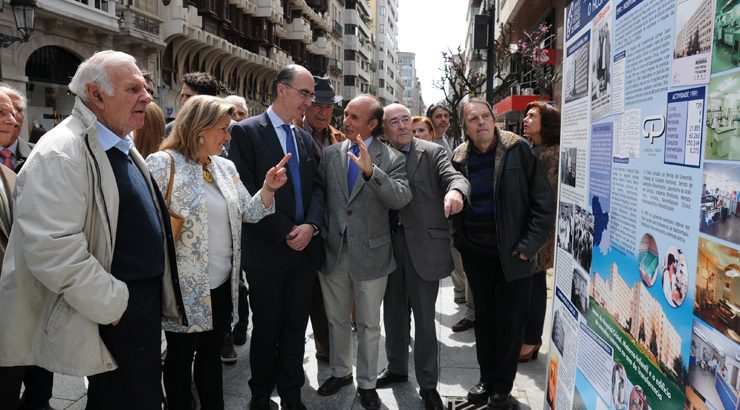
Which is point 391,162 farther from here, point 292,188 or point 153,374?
point 153,374

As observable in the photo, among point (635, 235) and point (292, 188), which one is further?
point (292, 188)

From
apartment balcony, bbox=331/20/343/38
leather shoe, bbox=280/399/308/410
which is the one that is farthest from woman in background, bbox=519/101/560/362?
apartment balcony, bbox=331/20/343/38

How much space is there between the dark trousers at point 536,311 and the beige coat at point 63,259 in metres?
3.15

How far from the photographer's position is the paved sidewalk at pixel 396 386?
3543 millimetres

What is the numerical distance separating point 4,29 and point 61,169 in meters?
16.6

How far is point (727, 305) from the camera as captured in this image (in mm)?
1124

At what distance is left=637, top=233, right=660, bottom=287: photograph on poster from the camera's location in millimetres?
1440

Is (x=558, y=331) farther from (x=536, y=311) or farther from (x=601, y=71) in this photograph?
(x=536, y=311)

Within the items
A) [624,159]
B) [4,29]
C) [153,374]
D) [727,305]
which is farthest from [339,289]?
[4,29]

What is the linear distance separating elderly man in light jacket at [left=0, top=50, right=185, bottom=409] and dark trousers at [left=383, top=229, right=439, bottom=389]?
168 cm

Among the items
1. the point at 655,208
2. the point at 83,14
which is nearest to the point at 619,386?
the point at 655,208

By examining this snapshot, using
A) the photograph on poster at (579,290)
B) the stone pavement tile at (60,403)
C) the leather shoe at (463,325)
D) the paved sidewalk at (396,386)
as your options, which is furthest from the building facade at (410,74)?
the photograph on poster at (579,290)

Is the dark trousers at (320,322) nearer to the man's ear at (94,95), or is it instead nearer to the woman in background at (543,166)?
the woman in background at (543,166)

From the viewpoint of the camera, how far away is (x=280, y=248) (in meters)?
3.30
